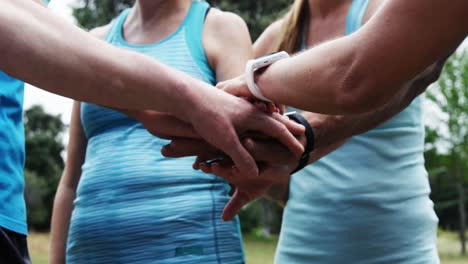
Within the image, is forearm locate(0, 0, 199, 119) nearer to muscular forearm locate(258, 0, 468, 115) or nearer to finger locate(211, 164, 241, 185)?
finger locate(211, 164, 241, 185)

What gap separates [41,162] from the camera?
24.7 metres

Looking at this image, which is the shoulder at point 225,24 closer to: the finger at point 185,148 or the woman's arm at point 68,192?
the finger at point 185,148

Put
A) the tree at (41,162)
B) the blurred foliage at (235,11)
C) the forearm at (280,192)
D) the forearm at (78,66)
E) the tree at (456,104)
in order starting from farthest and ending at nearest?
the tree at (456,104) < the blurred foliage at (235,11) < the tree at (41,162) < the forearm at (280,192) < the forearm at (78,66)

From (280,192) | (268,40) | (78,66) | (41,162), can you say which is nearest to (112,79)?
(78,66)

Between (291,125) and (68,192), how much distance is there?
2.75 feet

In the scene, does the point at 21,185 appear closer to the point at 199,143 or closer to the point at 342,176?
the point at 199,143

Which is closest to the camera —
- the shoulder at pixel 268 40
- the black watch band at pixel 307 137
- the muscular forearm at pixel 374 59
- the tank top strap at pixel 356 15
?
the muscular forearm at pixel 374 59

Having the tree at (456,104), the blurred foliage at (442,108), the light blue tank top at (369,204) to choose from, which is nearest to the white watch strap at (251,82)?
the light blue tank top at (369,204)

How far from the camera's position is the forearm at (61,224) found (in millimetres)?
2486

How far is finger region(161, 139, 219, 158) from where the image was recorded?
210 cm

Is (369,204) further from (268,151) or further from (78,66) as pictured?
(78,66)

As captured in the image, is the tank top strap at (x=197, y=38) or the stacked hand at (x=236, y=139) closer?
the stacked hand at (x=236, y=139)

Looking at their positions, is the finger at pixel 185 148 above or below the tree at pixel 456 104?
above

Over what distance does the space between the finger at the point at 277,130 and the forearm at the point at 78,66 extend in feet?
0.83
